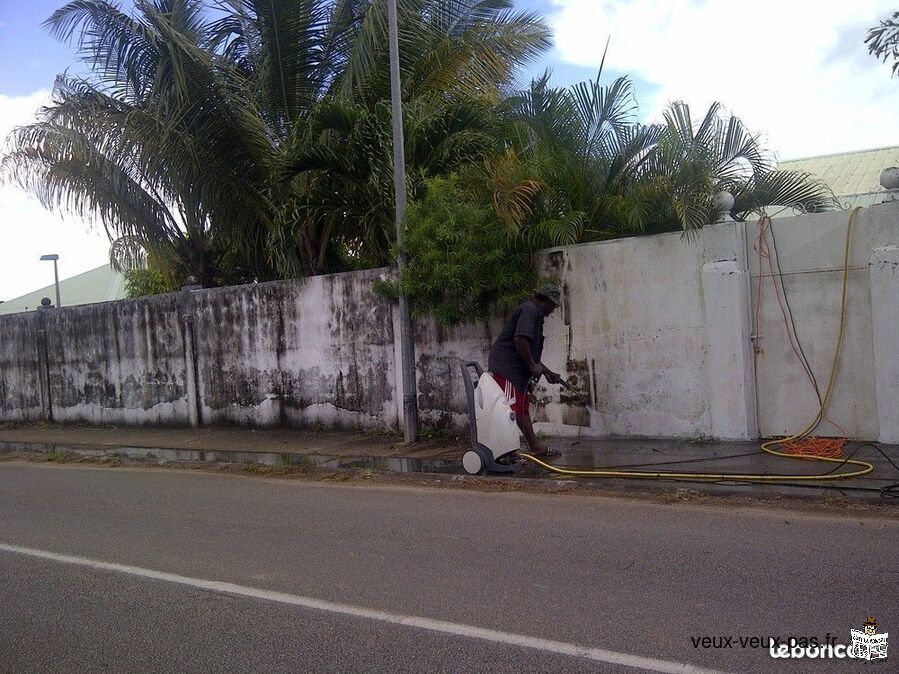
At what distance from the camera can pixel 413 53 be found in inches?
560

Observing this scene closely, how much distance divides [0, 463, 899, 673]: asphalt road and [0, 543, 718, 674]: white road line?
0.01 m

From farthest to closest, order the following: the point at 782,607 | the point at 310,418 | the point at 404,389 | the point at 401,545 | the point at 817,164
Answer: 1. the point at 817,164
2. the point at 310,418
3. the point at 404,389
4. the point at 401,545
5. the point at 782,607

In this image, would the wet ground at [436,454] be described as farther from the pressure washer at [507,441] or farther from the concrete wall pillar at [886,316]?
the concrete wall pillar at [886,316]

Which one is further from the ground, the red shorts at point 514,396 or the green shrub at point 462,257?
the green shrub at point 462,257

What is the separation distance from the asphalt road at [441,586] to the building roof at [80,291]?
29224mm

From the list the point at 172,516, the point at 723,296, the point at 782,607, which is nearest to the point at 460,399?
the point at 723,296

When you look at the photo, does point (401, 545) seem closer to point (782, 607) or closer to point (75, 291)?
point (782, 607)

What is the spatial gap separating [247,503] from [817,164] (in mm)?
17005

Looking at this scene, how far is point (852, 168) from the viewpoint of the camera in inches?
756

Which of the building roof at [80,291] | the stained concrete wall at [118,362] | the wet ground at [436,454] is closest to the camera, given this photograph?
the wet ground at [436,454]

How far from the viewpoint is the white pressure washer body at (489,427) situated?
871 cm

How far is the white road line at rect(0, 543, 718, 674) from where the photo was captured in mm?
4141

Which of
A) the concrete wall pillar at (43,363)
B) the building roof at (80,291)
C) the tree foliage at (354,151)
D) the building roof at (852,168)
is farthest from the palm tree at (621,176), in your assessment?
the building roof at (80,291)

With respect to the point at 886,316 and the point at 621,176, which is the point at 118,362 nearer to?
the point at 621,176
